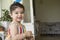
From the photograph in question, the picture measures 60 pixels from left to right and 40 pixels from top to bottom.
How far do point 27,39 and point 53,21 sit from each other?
3.14 meters

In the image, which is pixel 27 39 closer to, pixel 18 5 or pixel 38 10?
pixel 18 5

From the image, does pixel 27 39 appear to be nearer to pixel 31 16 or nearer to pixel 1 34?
pixel 1 34

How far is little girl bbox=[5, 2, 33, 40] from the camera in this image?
3.41 feet

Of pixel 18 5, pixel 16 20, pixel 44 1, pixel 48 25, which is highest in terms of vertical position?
pixel 44 1

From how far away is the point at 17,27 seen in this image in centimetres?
106

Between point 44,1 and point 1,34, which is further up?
point 44,1

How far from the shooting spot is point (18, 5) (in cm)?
111

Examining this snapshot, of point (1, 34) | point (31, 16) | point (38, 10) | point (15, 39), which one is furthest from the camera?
point (38, 10)

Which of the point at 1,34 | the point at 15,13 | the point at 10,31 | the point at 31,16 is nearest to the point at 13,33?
the point at 10,31

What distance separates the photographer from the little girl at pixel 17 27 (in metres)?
1.04

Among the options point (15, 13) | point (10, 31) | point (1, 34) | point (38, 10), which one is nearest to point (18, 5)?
point (15, 13)

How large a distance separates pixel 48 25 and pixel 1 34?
2916mm

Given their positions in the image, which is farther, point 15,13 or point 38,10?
point 38,10

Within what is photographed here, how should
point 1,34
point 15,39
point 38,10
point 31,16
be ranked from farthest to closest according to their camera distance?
1. point 38,10
2. point 31,16
3. point 1,34
4. point 15,39
